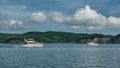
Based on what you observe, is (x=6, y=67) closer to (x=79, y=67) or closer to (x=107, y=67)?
(x=79, y=67)

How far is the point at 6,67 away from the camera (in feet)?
249

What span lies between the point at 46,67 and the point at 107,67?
16.2 m

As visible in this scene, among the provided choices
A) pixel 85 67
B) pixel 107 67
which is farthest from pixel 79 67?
pixel 107 67

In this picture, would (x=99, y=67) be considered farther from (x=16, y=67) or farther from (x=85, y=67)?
(x=16, y=67)

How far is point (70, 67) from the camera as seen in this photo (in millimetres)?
75500

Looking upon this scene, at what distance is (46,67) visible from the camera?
75.6 metres

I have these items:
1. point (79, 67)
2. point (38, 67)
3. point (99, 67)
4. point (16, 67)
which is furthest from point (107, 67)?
point (16, 67)

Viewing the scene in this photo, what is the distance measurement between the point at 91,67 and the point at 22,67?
18276 millimetres

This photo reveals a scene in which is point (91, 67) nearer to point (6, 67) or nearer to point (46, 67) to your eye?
point (46, 67)

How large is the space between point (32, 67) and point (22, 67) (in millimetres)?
2644

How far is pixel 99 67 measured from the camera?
76.2 meters

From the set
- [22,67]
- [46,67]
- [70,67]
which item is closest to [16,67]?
[22,67]

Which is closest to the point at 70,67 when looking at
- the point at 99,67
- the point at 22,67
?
the point at 99,67

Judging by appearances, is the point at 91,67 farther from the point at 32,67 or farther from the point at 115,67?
the point at 32,67
